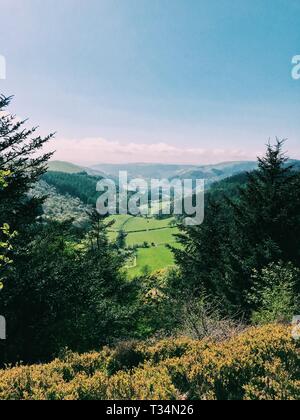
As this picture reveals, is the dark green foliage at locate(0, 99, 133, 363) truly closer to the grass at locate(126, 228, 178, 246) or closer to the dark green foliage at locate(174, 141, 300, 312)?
the dark green foliage at locate(174, 141, 300, 312)

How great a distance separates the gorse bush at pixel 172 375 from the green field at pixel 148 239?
4570cm

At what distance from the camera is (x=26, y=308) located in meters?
15.3

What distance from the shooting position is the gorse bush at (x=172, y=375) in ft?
19.6

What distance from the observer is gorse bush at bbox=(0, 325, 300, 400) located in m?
5.98

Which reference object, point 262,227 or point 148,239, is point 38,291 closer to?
point 262,227

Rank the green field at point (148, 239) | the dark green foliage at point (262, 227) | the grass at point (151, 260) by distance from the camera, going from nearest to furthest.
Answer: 1. the dark green foliage at point (262, 227)
2. the grass at point (151, 260)
3. the green field at point (148, 239)

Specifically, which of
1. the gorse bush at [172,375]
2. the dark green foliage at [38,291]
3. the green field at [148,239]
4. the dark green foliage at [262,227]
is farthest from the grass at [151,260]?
the gorse bush at [172,375]

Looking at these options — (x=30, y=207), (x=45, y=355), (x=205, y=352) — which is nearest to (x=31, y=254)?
(x=30, y=207)

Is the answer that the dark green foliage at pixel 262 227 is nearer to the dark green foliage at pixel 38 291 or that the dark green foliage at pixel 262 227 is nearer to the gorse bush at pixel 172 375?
the dark green foliage at pixel 38 291

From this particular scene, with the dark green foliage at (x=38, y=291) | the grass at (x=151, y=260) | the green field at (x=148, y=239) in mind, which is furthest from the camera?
the green field at (x=148, y=239)

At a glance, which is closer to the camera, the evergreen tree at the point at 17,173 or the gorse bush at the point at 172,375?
the gorse bush at the point at 172,375

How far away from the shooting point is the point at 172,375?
21.9 ft

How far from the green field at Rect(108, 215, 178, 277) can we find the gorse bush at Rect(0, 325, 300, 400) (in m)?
45.7
